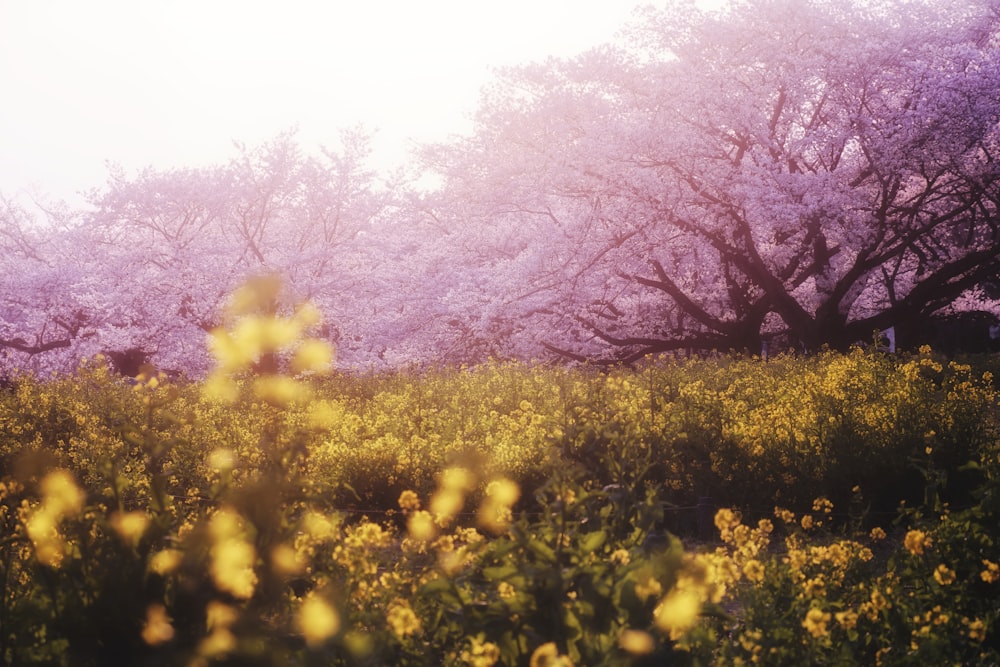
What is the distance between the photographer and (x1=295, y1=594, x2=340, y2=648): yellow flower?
10.6ft

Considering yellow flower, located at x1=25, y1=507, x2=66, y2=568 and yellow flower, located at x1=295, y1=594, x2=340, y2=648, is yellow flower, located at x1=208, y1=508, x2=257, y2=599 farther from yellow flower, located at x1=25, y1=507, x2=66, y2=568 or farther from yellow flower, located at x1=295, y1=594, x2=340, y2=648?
yellow flower, located at x1=25, y1=507, x2=66, y2=568

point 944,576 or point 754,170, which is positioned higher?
point 754,170

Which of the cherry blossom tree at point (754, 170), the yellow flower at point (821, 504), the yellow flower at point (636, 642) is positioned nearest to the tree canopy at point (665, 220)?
the cherry blossom tree at point (754, 170)

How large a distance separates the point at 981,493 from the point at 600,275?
13922 mm

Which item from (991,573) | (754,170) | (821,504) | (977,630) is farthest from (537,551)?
(754,170)

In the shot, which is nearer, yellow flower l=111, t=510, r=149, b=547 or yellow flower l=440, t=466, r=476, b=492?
yellow flower l=111, t=510, r=149, b=547

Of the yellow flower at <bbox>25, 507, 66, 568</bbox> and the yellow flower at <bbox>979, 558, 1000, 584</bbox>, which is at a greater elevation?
the yellow flower at <bbox>25, 507, 66, 568</bbox>

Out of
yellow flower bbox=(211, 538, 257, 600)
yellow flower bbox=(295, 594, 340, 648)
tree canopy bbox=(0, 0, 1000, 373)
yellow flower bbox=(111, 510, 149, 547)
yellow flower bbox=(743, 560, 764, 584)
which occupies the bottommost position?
yellow flower bbox=(743, 560, 764, 584)

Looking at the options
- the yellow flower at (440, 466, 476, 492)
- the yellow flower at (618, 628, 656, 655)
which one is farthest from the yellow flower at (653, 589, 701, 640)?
the yellow flower at (440, 466, 476, 492)

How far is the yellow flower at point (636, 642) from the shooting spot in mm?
3367

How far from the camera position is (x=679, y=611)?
139 inches

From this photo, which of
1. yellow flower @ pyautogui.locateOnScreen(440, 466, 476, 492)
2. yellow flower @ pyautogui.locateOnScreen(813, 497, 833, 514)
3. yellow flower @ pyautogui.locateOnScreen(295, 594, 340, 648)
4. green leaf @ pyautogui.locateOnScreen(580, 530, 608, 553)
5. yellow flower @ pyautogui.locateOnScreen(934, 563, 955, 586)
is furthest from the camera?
yellow flower @ pyautogui.locateOnScreen(440, 466, 476, 492)

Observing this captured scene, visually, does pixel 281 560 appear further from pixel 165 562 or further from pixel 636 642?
pixel 636 642

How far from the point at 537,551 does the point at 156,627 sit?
1.47m
